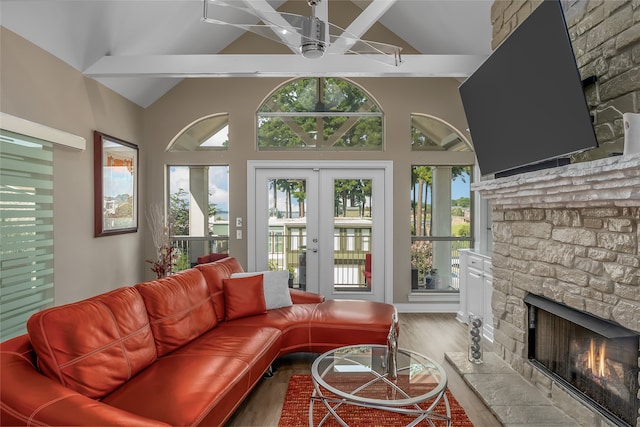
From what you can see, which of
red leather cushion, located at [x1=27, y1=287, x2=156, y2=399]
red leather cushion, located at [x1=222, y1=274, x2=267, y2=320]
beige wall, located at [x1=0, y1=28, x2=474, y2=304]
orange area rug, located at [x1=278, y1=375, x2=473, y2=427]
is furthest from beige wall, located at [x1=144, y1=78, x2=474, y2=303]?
red leather cushion, located at [x1=27, y1=287, x2=156, y2=399]

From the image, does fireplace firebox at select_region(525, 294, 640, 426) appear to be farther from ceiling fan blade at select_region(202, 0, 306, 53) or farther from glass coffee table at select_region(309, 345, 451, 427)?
ceiling fan blade at select_region(202, 0, 306, 53)

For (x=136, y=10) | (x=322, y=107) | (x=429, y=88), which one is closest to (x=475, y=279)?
(x=429, y=88)

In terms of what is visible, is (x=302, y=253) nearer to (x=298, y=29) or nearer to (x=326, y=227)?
(x=326, y=227)

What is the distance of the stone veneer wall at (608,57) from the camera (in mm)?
1954

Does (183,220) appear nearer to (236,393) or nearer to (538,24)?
(236,393)

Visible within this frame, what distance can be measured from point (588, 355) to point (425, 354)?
58.0 inches

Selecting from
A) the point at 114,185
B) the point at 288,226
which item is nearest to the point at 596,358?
the point at 288,226

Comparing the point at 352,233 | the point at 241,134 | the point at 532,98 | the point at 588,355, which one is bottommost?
the point at 588,355

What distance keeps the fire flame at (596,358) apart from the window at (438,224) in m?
2.76

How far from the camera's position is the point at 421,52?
4.90 metres

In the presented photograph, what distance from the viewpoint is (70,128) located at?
334cm

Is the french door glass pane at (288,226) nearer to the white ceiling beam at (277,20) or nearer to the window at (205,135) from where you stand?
the window at (205,135)

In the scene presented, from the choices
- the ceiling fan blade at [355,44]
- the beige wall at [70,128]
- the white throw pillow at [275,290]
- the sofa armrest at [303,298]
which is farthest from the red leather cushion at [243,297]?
the ceiling fan blade at [355,44]

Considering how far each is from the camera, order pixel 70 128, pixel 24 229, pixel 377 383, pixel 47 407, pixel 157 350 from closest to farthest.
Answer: pixel 47 407, pixel 377 383, pixel 157 350, pixel 24 229, pixel 70 128
